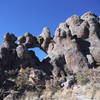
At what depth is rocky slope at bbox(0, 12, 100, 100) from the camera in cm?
2796

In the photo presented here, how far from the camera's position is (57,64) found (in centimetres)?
3488

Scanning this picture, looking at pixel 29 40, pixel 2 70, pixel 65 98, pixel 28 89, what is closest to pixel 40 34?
pixel 29 40

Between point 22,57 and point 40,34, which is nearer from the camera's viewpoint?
point 22,57

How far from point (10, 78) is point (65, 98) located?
29.2ft

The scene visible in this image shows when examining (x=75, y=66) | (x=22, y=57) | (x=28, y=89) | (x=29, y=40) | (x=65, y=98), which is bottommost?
(x=65, y=98)

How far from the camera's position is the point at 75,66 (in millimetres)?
34094

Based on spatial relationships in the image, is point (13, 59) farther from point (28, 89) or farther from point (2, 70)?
point (28, 89)

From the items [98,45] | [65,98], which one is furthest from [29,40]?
[65,98]

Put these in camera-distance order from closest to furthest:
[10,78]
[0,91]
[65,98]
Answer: [65,98] < [0,91] < [10,78]

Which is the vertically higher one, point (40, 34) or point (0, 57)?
point (40, 34)

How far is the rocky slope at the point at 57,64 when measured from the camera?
27961mm

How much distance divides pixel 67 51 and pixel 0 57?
7.84 m

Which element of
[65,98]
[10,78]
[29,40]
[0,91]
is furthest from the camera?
[29,40]

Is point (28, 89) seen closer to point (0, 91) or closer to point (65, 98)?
point (0, 91)
